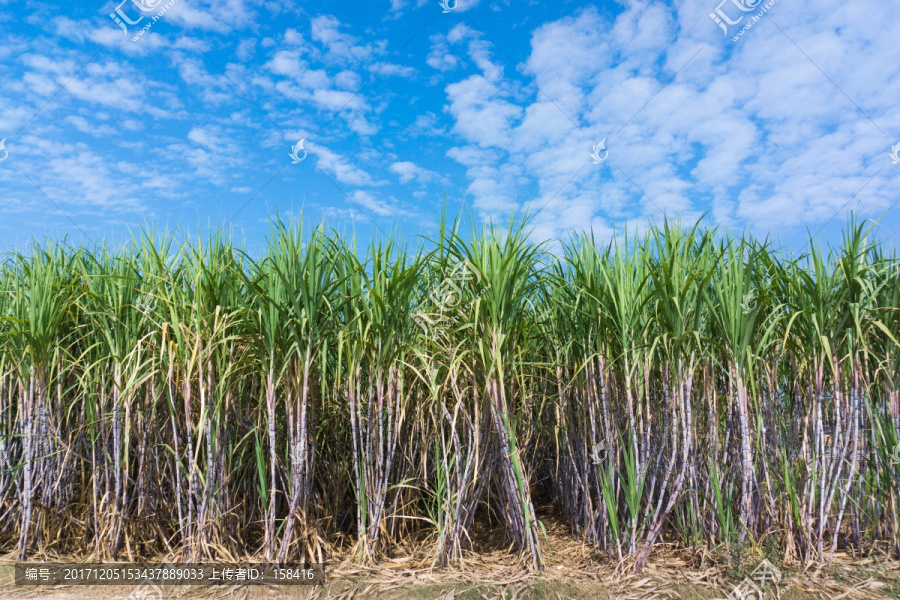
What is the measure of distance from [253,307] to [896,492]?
4053 millimetres

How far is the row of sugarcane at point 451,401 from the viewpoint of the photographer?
10.0 feet

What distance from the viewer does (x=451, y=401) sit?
10.8 feet

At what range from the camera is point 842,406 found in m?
3.34

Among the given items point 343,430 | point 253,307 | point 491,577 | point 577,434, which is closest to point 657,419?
point 577,434

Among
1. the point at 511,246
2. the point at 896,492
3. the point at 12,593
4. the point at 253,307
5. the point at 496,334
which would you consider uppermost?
the point at 511,246

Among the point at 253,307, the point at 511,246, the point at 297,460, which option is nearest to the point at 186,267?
the point at 253,307

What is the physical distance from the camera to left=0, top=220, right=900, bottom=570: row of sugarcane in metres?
3.06

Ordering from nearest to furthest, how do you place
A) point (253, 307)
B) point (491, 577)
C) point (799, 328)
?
point (491, 577) → point (253, 307) → point (799, 328)

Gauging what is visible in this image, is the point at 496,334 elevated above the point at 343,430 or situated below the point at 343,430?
above

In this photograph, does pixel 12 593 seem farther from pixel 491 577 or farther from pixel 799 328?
pixel 799 328

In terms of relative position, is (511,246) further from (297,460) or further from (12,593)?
(12,593)

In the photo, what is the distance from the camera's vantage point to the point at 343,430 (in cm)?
350

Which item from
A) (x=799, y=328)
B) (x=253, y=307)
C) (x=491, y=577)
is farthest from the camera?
(x=799, y=328)

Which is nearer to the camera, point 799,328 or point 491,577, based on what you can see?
point 491,577
